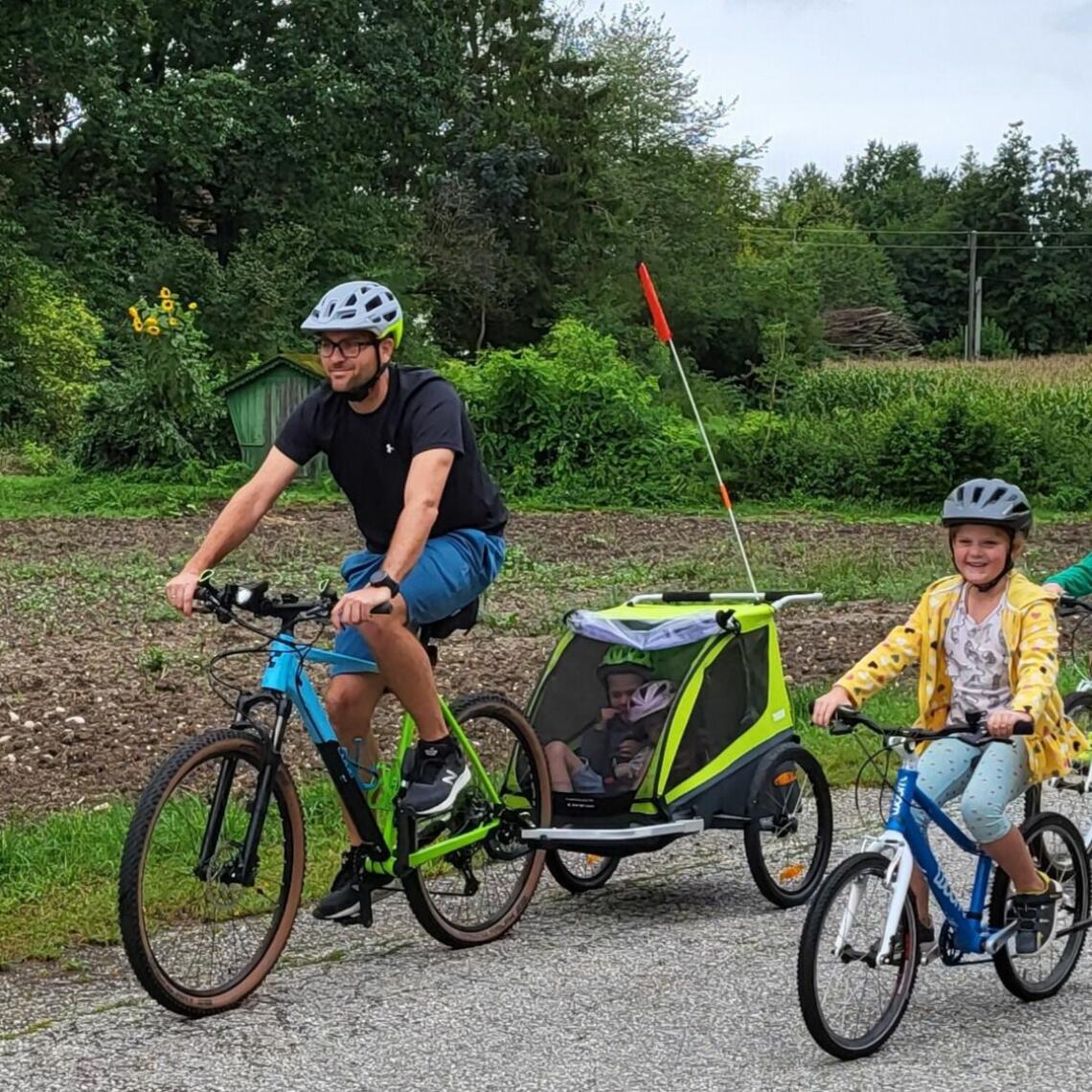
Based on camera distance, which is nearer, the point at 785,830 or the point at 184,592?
the point at 184,592

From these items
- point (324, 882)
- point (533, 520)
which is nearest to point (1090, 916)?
point (324, 882)

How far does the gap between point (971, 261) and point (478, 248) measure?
51574 mm

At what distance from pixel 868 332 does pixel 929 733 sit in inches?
3094

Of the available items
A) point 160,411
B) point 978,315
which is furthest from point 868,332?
point 160,411

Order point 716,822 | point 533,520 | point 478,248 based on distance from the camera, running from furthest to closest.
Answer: point 478,248 → point 533,520 → point 716,822

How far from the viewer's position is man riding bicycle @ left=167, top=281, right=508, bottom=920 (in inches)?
202

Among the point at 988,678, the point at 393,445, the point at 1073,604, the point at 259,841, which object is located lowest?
the point at 259,841

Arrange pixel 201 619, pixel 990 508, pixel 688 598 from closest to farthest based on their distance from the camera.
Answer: pixel 990 508
pixel 688 598
pixel 201 619

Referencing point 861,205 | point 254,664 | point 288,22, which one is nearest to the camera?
point 254,664

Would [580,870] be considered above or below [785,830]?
below

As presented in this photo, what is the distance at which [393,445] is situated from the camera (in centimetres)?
527

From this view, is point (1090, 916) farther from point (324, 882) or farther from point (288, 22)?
point (288, 22)

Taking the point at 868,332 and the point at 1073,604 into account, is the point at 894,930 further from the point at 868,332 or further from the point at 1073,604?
the point at 868,332

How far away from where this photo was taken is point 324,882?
20.0 ft
